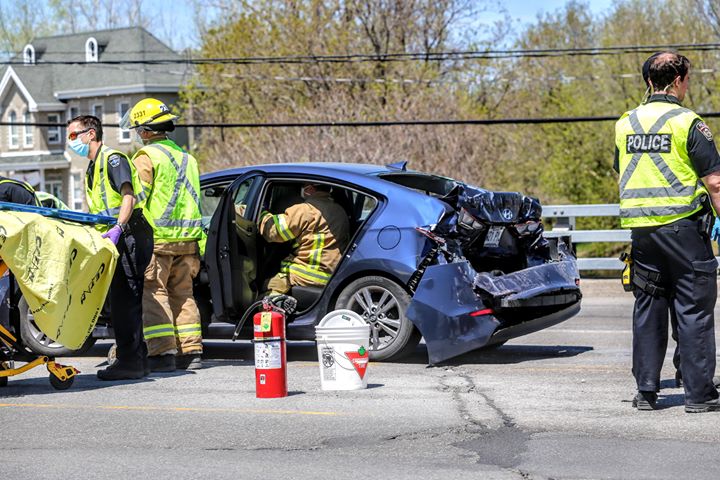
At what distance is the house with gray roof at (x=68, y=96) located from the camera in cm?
5653

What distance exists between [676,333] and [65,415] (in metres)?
3.57

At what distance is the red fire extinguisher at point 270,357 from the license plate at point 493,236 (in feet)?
7.34

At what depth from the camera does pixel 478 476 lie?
5.34 metres

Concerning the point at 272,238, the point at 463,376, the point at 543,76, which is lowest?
the point at 463,376

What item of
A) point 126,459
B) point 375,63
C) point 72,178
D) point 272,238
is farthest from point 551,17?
point 126,459

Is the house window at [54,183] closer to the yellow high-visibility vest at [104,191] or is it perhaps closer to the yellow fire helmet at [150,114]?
the yellow fire helmet at [150,114]

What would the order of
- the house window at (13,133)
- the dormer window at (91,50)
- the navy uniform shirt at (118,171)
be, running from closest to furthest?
the navy uniform shirt at (118,171) → the dormer window at (91,50) → the house window at (13,133)

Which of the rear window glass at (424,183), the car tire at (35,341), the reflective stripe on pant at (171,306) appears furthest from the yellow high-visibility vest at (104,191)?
the rear window glass at (424,183)

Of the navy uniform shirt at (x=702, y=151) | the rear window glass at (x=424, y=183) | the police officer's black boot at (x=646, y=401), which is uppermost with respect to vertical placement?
the navy uniform shirt at (x=702, y=151)

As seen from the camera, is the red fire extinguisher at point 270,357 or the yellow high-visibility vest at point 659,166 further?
the red fire extinguisher at point 270,357

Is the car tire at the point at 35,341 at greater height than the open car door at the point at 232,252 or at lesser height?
lesser

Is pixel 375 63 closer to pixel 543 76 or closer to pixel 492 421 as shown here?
pixel 543 76

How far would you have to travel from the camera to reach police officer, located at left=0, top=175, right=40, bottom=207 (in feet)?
30.6

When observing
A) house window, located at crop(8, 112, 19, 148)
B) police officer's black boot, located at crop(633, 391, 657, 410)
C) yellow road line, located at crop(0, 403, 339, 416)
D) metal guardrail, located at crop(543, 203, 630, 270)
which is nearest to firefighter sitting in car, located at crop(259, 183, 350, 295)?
yellow road line, located at crop(0, 403, 339, 416)
